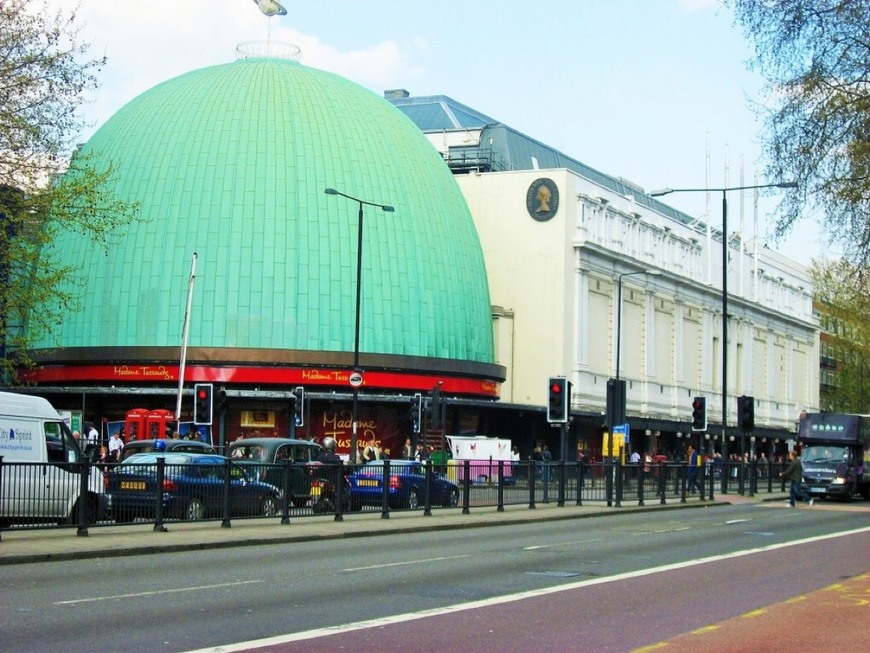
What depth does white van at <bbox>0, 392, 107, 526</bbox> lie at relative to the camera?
77.1ft

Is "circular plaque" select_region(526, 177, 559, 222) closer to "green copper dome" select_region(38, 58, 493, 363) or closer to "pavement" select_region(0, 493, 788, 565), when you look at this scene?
"green copper dome" select_region(38, 58, 493, 363)

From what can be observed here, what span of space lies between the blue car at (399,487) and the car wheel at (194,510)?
5240 mm

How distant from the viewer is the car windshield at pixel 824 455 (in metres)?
51.7

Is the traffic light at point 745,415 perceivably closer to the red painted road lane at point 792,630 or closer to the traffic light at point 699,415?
the traffic light at point 699,415

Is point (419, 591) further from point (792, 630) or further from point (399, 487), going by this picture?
point (399, 487)

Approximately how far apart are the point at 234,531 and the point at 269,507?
3.03 metres

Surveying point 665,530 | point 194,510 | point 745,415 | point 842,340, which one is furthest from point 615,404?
point 842,340

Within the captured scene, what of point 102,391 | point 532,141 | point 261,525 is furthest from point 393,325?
point 261,525

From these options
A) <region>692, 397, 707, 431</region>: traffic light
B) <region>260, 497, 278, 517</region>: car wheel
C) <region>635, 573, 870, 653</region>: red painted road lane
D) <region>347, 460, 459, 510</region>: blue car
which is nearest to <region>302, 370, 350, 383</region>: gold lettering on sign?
<region>692, 397, 707, 431</region>: traffic light

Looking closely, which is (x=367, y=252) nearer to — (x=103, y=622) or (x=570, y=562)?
(x=570, y=562)

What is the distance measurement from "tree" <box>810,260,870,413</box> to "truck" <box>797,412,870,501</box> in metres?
6.95

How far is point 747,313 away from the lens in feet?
356

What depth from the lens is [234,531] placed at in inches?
1038

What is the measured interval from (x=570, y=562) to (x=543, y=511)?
49.5 feet
